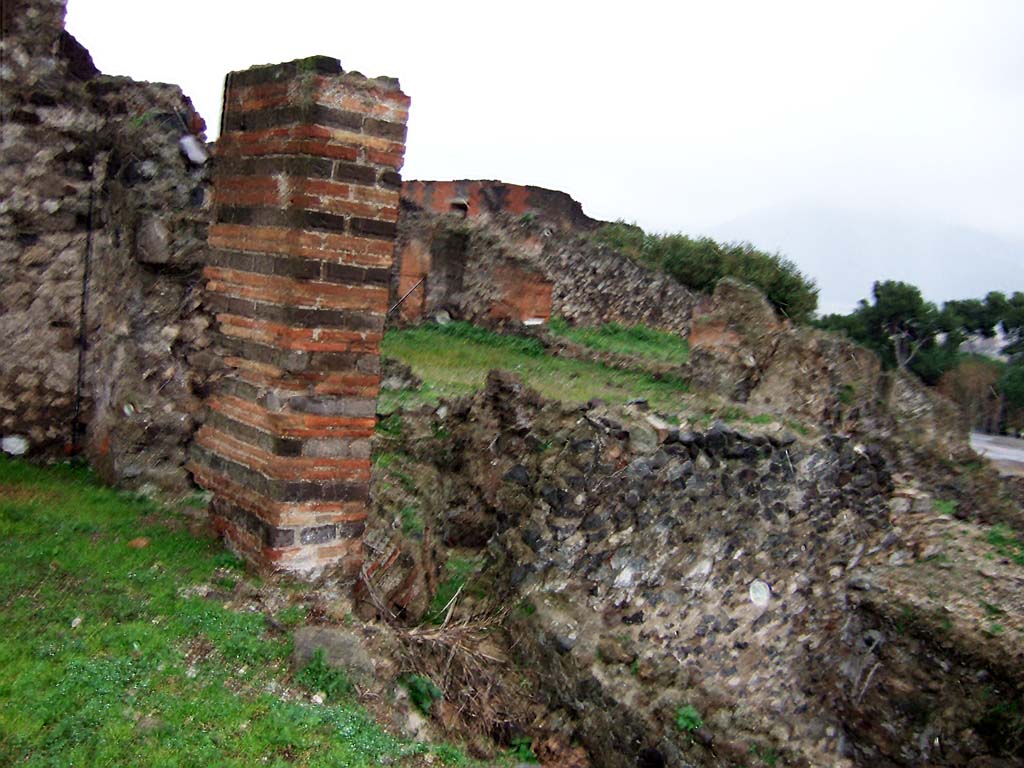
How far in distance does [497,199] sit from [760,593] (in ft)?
58.2

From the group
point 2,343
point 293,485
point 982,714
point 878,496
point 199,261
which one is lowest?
point 982,714

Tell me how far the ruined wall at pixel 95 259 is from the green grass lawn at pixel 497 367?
8.50ft

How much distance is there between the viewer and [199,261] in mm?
4328

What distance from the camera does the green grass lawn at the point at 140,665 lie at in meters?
2.83

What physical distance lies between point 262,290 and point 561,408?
333cm

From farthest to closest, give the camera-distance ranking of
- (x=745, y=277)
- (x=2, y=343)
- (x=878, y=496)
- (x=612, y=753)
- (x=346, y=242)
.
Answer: (x=745, y=277), (x=878, y=496), (x=612, y=753), (x=2, y=343), (x=346, y=242)

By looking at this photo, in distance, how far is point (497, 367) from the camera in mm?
10164

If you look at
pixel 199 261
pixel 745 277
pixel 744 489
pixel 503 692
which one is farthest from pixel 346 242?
pixel 745 277

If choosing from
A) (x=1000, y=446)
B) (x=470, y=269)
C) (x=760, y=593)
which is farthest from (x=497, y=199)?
(x=760, y=593)

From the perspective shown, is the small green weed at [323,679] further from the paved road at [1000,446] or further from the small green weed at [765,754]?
the paved road at [1000,446]

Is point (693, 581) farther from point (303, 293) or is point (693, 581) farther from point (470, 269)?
point (470, 269)

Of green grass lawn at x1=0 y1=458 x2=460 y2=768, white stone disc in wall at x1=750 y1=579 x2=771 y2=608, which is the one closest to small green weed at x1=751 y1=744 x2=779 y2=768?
white stone disc in wall at x1=750 y1=579 x2=771 y2=608

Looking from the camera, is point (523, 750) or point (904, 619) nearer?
point (523, 750)

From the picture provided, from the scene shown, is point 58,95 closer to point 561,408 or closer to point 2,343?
point 2,343
